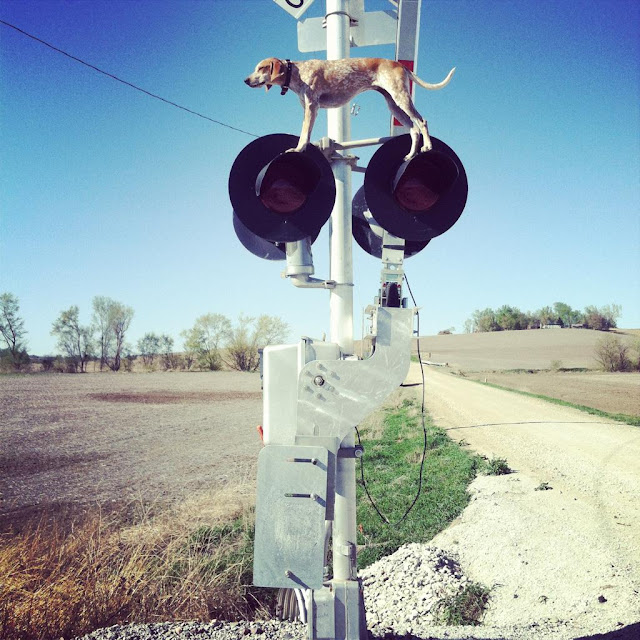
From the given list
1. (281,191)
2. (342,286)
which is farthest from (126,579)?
(281,191)

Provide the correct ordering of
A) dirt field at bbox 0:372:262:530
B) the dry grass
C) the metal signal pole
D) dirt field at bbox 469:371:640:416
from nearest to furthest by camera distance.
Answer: the metal signal pole
the dry grass
dirt field at bbox 0:372:262:530
dirt field at bbox 469:371:640:416

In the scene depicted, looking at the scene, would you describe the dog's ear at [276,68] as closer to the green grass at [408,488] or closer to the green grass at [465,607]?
the green grass at [408,488]

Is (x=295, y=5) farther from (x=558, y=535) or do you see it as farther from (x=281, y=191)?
(x=558, y=535)

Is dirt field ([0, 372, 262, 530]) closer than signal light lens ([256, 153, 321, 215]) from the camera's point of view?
No

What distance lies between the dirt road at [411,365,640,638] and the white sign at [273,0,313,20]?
190 inches

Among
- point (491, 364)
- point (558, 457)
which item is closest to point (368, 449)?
point (558, 457)

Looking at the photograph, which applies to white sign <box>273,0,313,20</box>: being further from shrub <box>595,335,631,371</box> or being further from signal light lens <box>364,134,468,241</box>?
A: shrub <box>595,335,631,371</box>

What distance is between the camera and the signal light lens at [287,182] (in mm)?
2586

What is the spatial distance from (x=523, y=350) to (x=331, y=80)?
226 ft

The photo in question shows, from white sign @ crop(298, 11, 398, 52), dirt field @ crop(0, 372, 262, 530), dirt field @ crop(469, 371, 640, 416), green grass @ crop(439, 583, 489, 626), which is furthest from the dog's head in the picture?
dirt field @ crop(469, 371, 640, 416)

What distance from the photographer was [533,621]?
4.55 m

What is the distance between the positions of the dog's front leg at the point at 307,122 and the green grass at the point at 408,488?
3.59m

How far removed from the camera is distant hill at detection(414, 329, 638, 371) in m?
54.2

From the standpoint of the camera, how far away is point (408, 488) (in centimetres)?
988
